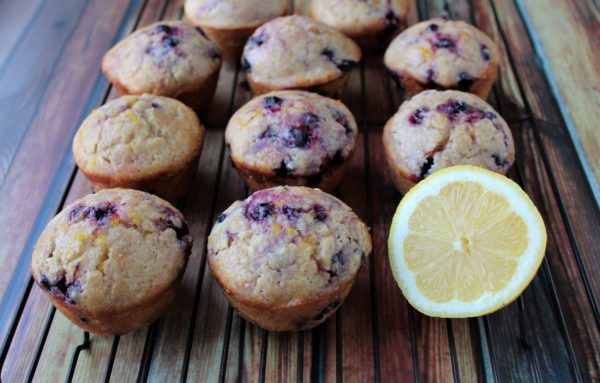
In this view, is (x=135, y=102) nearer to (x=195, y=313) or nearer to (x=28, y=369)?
(x=195, y=313)

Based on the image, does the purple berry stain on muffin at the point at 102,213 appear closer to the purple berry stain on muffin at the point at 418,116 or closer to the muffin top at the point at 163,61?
the muffin top at the point at 163,61

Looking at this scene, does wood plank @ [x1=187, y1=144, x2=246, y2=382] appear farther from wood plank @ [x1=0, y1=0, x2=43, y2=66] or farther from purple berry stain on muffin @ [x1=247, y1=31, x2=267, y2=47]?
wood plank @ [x1=0, y1=0, x2=43, y2=66]

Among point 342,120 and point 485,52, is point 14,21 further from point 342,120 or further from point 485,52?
point 485,52

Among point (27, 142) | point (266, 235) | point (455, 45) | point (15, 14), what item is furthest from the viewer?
point (15, 14)

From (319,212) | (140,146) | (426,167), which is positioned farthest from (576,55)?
(140,146)

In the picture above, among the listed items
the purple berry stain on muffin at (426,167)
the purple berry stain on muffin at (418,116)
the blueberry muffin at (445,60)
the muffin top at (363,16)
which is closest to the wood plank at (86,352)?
the purple berry stain on muffin at (426,167)

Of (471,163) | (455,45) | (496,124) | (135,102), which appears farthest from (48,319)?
(455,45)
